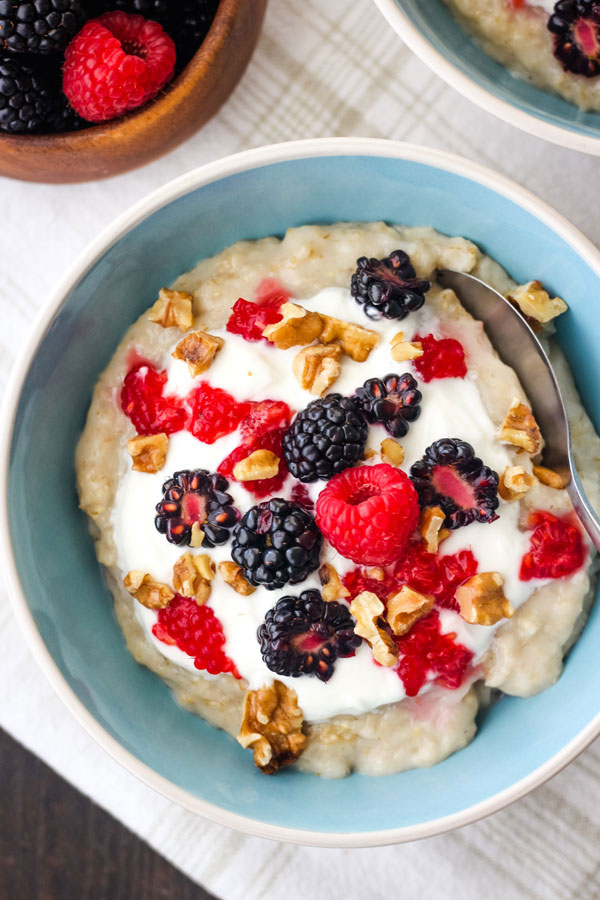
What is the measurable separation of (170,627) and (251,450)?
41 centimetres

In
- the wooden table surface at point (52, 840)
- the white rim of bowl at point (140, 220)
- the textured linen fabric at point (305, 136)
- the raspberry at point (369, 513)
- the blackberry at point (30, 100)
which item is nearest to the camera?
the raspberry at point (369, 513)

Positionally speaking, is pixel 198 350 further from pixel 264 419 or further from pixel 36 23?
pixel 36 23

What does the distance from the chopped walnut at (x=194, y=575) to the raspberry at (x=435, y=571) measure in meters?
0.37

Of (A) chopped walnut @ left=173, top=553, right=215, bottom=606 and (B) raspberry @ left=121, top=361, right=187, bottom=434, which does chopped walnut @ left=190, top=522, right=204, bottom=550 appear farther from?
(B) raspberry @ left=121, top=361, right=187, bottom=434

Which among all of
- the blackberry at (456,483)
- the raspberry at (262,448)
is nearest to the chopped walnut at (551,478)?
the blackberry at (456,483)

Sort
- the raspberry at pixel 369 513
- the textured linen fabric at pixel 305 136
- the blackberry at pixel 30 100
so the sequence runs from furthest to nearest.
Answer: the textured linen fabric at pixel 305 136 → the blackberry at pixel 30 100 → the raspberry at pixel 369 513

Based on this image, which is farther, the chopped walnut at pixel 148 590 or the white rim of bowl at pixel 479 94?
the chopped walnut at pixel 148 590

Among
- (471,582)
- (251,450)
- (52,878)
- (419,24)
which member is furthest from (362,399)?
(52,878)

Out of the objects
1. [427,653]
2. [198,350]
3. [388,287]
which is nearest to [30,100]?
[198,350]

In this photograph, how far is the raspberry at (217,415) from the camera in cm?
164

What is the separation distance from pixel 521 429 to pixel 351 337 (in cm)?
38

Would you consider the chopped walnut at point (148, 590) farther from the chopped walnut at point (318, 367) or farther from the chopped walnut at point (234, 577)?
the chopped walnut at point (318, 367)

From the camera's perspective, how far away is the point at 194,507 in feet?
5.36

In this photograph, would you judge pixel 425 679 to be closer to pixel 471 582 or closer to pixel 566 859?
pixel 471 582
